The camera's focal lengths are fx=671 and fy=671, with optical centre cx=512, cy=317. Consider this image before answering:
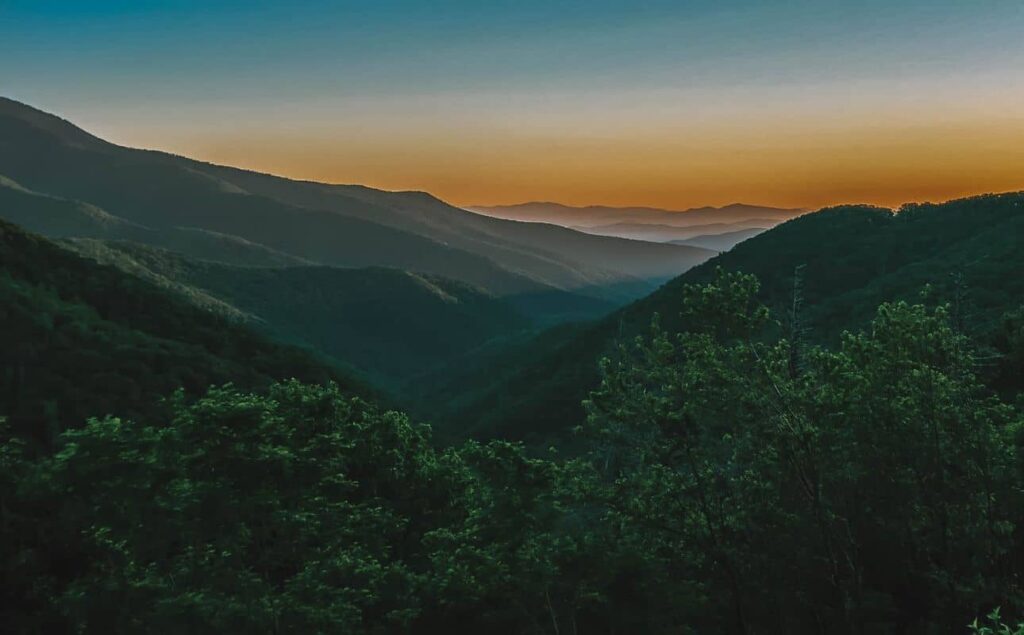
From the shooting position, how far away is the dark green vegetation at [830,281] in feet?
329

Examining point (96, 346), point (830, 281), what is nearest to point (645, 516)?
point (96, 346)

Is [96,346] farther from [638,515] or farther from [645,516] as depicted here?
[645,516]

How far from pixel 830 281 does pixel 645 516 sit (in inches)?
5505

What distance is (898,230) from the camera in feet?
531

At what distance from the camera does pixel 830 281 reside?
473ft

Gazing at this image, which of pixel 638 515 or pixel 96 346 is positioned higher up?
pixel 638 515

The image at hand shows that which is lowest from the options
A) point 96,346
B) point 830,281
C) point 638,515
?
point 96,346

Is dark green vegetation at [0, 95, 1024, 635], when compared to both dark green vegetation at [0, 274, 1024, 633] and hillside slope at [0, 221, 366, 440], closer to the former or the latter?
dark green vegetation at [0, 274, 1024, 633]

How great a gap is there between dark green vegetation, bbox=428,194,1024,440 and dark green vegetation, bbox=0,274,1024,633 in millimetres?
62859

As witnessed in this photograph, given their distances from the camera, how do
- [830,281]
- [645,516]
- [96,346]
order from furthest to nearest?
[830,281], [96,346], [645,516]

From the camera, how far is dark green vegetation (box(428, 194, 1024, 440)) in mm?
100250

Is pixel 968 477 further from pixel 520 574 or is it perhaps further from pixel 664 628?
pixel 520 574

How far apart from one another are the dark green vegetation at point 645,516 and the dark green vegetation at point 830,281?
62.9 metres

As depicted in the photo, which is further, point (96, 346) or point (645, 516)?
point (96, 346)
